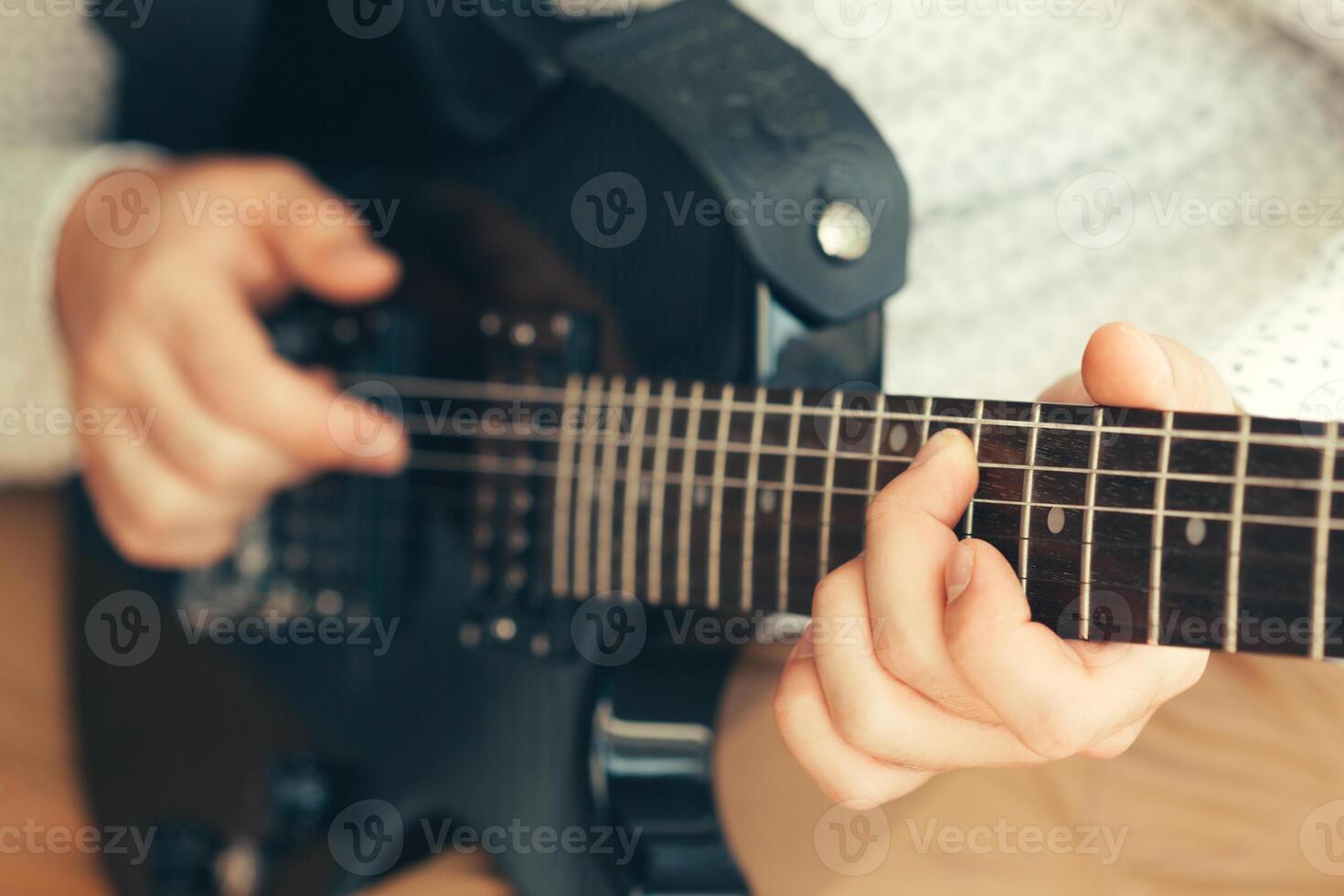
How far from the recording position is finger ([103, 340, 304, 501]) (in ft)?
2.25

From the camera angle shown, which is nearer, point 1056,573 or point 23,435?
point 1056,573

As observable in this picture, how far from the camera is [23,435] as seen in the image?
0.87 m

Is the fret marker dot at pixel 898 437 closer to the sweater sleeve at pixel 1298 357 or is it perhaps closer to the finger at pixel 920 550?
the finger at pixel 920 550

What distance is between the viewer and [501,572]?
618 mm

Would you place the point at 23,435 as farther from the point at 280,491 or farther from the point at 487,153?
the point at 487,153

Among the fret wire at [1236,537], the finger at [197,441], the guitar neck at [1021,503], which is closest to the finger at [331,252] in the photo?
the finger at [197,441]

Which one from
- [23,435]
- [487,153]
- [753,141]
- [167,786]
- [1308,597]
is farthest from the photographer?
[23,435]

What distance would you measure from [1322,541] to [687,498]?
0.28 metres

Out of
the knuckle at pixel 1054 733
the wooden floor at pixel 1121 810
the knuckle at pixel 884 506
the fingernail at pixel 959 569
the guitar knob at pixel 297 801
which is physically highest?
the knuckle at pixel 884 506

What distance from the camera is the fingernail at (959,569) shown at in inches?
14.3

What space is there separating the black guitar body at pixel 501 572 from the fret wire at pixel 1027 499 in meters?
0.16

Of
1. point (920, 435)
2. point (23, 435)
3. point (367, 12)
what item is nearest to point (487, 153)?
point (367, 12)

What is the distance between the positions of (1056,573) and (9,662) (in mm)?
822

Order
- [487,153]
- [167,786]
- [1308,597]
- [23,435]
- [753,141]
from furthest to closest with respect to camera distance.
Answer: [23,435] < [167,786] < [487,153] < [753,141] < [1308,597]
